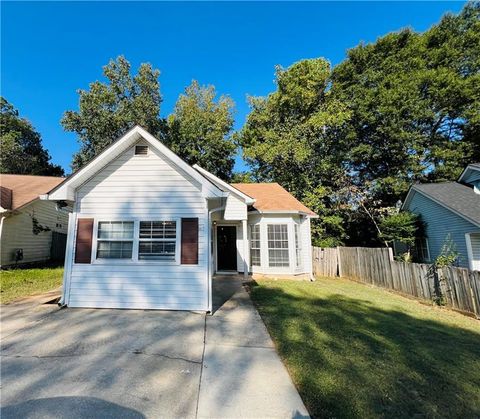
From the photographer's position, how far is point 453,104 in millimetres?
20828

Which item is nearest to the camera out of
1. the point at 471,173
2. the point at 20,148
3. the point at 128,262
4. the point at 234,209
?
the point at 128,262

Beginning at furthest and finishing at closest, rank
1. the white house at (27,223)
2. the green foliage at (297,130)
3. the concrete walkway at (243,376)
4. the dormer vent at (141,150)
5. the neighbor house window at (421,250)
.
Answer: the green foliage at (297,130), the neighbor house window at (421,250), the white house at (27,223), the dormer vent at (141,150), the concrete walkway at (243,376)

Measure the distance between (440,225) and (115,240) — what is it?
51.9 feet

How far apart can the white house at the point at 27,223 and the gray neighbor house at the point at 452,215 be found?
18.4 metres

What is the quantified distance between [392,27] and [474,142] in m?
11.8

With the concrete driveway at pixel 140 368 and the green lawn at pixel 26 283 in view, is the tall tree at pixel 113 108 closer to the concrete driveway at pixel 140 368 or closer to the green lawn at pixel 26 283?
the green lawn at pixel 26 283

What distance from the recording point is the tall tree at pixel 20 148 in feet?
84.7

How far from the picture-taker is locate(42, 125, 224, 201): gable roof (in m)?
6.92

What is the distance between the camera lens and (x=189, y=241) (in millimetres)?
6934

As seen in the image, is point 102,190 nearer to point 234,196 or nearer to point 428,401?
point 234,196

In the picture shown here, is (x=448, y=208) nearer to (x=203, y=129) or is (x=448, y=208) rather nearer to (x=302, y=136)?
(x=302, y=136)

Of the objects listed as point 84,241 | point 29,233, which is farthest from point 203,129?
point 84,241

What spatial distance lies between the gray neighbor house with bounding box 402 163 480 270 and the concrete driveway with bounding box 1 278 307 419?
1198 centimetres

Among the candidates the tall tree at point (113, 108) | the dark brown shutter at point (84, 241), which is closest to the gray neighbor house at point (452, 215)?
the dark brown shutter at point (84, 241)
